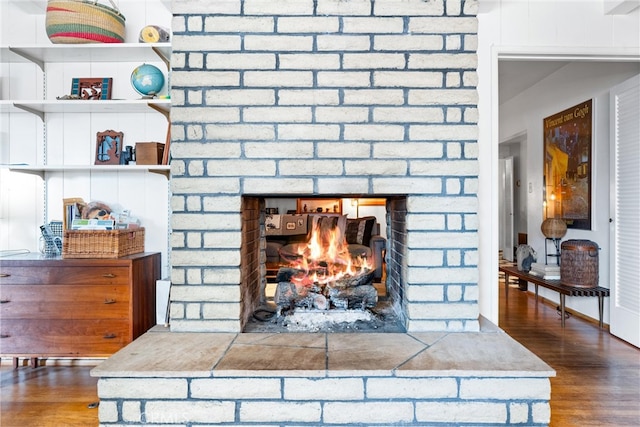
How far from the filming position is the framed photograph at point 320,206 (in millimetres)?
3746

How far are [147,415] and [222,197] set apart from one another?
90 cm

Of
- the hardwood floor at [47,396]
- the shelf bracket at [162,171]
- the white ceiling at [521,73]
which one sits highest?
the white ceiling at [521,73]

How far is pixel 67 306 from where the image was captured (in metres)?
2.19

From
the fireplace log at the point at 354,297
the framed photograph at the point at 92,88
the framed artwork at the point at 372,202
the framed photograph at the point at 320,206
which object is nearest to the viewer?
the fireplace log at the point at 354,297

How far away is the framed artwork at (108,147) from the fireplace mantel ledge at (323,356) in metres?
1.28

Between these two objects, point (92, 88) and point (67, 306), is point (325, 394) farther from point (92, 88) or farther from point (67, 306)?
point (92, 88)

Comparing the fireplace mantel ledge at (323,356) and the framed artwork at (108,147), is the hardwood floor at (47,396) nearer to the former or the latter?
the fireplace mantel ledge at (323,356)

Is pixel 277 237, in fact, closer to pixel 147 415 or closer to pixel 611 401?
pixel 147 415

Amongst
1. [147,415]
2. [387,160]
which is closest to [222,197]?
[387,160]

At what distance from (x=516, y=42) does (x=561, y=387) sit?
2013 millimetres

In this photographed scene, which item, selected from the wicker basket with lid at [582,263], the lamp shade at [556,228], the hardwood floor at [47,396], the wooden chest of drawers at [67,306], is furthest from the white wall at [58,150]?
the lamp shade at [556,228]

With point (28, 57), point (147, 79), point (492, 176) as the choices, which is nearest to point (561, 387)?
point (492, 176)

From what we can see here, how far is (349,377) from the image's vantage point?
138cm

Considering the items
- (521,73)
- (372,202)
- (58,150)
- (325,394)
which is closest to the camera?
(325,394)
